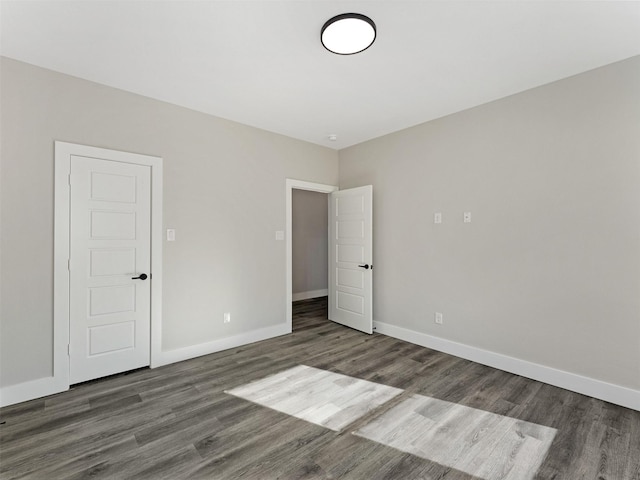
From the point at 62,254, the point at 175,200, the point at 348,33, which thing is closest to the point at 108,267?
the point at 62,254

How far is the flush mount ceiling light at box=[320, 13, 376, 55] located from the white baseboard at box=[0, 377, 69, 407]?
360 centimetres

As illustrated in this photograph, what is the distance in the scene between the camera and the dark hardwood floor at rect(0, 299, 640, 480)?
177 centimetres

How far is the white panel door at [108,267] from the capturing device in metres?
2.74

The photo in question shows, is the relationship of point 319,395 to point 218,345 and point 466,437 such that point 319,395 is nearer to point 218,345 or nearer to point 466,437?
point 466,437

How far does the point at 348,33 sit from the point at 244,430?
9.46 ft

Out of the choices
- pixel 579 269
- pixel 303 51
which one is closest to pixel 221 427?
pixel 303 51

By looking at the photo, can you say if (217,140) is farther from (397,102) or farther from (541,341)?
(541,341)

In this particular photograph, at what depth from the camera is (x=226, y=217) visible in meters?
3.69

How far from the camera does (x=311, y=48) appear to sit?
2.30 metres

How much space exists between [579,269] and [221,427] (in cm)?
328

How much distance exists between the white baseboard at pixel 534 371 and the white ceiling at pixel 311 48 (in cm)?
272

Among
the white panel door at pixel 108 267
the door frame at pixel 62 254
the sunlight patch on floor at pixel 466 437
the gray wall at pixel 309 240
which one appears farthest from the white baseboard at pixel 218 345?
the gray wall at pixel 309 240

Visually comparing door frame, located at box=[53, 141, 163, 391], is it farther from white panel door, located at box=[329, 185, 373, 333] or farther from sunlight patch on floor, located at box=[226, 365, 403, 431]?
white panel door, located at box=[329, 185, 373, 333]

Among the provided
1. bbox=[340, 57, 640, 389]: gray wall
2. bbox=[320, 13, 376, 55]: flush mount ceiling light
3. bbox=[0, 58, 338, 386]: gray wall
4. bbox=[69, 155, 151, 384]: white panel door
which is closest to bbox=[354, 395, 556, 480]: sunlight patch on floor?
bbox=[340, 57, 640, 389]: gray wall
